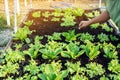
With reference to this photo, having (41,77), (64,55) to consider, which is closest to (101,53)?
(64,55)

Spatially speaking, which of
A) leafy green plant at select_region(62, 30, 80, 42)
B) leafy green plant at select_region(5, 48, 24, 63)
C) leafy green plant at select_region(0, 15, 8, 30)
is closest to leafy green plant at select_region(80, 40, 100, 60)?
leafy green plant at select_region(62, 30, 80, 42)

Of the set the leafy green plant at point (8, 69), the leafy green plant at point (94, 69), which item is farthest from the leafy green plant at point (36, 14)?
the leafy green plant at point (94, 69)

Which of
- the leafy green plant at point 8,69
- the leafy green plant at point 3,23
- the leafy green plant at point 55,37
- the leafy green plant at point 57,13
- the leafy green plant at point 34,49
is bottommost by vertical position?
the leafy green plant at point 3,23

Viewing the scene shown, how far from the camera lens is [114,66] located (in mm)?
3250

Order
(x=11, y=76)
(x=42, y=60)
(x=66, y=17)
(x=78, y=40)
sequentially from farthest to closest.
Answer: (x=66, y=17)
(x=78, y=40)
(x=42, y=60)
(x=11, y=76)

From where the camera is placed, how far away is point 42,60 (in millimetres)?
3492

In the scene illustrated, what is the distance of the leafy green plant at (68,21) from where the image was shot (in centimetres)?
475

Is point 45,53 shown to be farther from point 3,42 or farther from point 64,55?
point 3,42

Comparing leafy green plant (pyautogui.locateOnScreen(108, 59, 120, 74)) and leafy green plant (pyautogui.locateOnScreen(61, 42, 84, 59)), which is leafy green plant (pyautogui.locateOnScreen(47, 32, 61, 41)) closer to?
leafy green plant (pyautogui.locateOnScreen(61, 42, 84, 59))

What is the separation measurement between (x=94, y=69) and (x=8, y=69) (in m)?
0.93

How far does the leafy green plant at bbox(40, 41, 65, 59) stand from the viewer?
Result: 11.4 feet

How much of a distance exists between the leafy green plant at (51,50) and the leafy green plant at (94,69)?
1.38 ft

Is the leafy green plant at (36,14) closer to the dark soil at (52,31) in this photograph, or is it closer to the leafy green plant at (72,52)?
the dark soil at (52,31)

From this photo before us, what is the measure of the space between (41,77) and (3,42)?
6.23 ft
